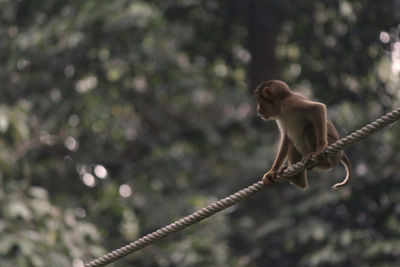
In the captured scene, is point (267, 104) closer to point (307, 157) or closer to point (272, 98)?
point (272, 98)

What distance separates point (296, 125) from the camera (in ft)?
16.2

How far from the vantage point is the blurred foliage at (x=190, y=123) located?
909 cm

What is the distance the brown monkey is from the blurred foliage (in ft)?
11.7

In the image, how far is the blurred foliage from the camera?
9.09 m

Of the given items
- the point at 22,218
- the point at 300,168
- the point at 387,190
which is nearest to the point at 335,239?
the point at 387,190

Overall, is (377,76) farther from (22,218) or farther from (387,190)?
(22,218)

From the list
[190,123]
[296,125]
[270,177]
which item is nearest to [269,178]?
[270,177]

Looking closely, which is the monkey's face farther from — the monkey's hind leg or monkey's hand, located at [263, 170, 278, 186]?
monkey's hand, located at [263, 170, 278, 186]

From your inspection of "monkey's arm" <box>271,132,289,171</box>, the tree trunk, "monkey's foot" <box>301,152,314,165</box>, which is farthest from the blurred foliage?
"monkey's foot" <box>301,152,314,165</box>

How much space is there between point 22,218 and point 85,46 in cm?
267

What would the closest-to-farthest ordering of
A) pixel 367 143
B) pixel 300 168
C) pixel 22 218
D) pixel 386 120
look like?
1. pixel 386 120
2. pixel 300 168
3. pixel 22 218
4. pixel 367 143

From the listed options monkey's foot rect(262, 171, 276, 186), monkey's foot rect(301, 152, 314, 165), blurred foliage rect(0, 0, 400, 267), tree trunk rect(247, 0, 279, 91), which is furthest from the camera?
tree trunk rect(247, 0, 279, 91)

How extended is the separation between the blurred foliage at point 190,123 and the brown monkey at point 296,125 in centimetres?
357

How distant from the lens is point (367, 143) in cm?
945
